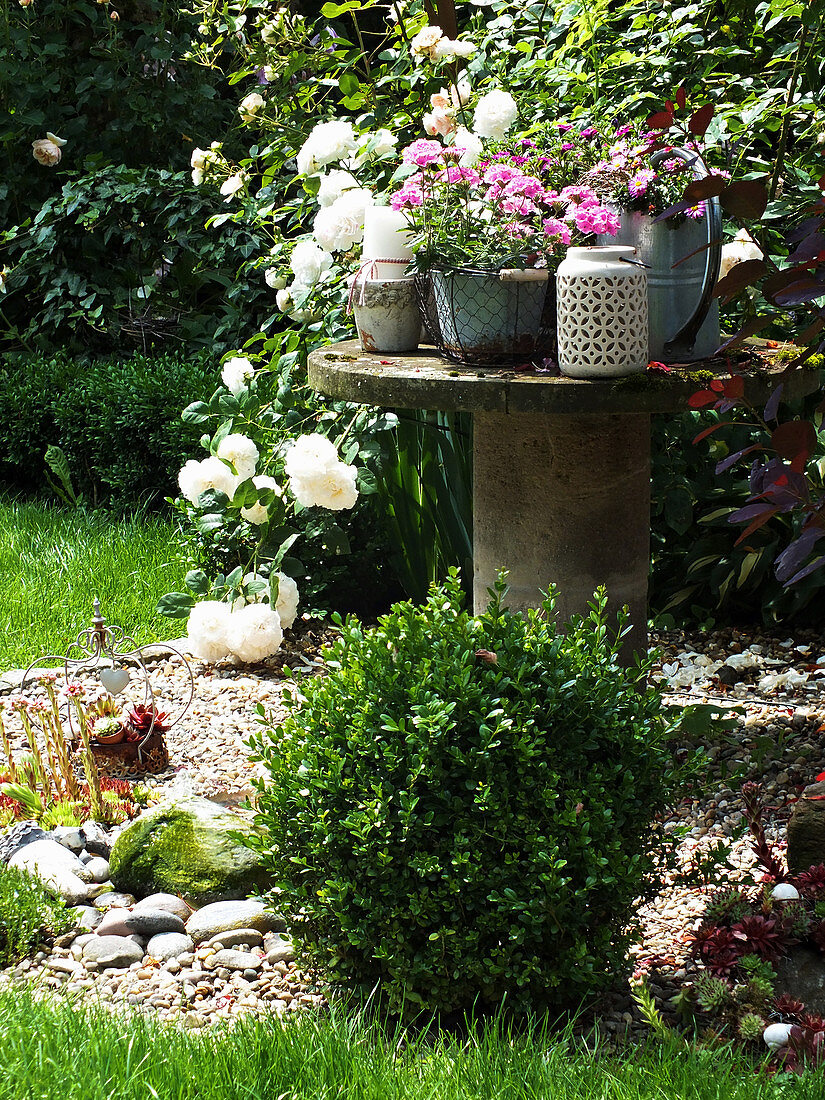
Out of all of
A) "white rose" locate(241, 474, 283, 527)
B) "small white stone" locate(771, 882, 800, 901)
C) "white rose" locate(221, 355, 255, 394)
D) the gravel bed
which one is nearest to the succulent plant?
the gravel bed

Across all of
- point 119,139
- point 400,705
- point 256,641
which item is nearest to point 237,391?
point 256,641

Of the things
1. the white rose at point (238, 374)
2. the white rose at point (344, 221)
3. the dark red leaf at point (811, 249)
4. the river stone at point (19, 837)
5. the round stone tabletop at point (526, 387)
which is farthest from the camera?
the white rose at point (238, 374)

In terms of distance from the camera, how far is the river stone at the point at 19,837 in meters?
2.60

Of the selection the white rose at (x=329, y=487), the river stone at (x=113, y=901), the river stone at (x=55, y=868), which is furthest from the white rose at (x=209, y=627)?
the river stone at (x=113, y=901)

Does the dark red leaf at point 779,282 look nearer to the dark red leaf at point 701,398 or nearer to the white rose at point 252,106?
the dark red leaf at point 701,398

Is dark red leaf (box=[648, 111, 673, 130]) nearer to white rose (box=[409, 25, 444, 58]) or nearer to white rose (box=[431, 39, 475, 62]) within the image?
white rose (box=[431, 39, 475, 62])

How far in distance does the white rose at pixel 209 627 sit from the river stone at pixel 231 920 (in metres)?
1.33

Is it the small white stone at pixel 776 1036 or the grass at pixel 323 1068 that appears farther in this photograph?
the small white stone at pixel 776 1036

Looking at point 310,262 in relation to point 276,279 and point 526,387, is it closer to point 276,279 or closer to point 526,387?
point 276,279

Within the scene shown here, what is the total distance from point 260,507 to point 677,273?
5.33 feet

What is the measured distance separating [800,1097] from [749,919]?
1.46ft

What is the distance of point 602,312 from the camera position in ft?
7.70

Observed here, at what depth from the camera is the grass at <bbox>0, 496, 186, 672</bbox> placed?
3.98m

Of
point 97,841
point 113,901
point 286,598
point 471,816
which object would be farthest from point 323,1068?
point 286,598
